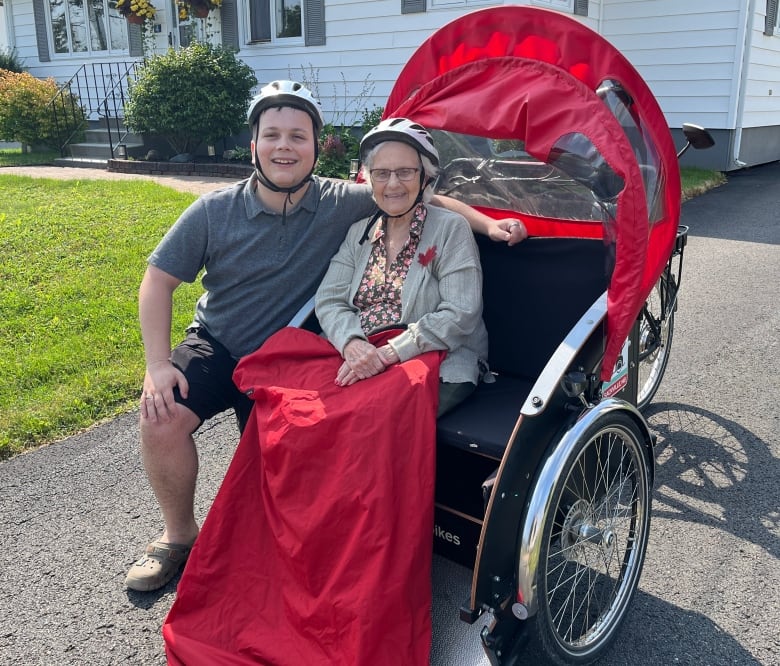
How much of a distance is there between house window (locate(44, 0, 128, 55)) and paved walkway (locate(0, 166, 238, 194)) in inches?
160

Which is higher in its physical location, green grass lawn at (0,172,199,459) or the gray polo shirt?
the gray polo shirt

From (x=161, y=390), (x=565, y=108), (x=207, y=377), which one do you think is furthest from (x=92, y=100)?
(x=565, y=108)

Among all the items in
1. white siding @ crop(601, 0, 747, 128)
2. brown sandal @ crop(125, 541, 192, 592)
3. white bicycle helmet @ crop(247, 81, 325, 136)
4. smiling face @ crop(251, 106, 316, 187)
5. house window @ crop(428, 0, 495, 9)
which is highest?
house window @ crop(428, 0, 495, 9)

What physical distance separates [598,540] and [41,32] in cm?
1742

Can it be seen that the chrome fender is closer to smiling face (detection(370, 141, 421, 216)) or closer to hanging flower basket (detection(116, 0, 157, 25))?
smiling face (detection(370, 141, 421, 216))

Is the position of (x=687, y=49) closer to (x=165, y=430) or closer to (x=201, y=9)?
(x=201, y=9)

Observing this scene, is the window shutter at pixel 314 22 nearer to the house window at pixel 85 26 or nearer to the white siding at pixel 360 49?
the white siding at pixel 360 49

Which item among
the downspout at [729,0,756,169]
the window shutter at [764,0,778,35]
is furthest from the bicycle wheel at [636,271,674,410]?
the window shutter at [764,0,778,35]

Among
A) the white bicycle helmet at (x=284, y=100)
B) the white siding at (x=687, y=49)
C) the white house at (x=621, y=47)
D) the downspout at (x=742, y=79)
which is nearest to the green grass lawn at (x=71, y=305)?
Answer: the white bicycle helmet at (x=284, y=100)

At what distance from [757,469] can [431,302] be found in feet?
6.15

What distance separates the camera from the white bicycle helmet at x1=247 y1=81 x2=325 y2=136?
2.90m

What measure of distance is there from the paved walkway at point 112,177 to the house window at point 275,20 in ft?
10.6

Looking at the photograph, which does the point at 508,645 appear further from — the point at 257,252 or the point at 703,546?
the point at 257,252

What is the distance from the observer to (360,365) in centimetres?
260
